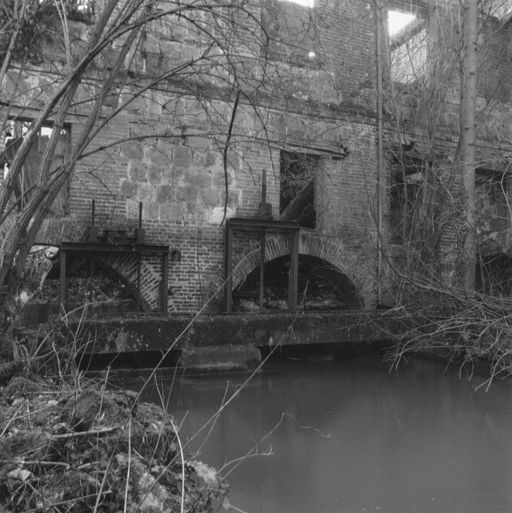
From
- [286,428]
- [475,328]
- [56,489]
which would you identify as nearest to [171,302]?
[286,428]

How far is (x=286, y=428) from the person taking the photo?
588 centimetres

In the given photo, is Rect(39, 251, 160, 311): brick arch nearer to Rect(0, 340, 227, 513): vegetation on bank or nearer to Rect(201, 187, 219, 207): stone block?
Rect(201, 187, 219, 207): stone block

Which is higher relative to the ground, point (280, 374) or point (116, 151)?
point (116, 151)

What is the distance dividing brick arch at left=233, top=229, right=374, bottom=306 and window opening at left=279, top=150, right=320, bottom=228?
1.47 m

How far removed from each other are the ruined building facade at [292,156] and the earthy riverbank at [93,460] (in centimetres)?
665

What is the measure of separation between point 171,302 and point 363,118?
232 inches

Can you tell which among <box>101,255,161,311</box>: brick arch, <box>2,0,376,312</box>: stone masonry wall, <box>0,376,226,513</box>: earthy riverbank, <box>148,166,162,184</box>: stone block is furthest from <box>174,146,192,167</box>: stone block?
<box>0,376,226,513</box>: earthy riverbank

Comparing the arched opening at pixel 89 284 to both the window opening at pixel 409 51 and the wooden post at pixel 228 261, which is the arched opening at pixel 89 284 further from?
the window opening at pixel 409 51

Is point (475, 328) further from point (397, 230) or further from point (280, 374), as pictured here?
point (397, 230)

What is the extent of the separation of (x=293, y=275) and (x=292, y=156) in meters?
3.12

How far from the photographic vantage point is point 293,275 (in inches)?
399

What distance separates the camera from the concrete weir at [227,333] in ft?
24.7

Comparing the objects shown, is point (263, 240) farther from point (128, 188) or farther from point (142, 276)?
point (128, 188)

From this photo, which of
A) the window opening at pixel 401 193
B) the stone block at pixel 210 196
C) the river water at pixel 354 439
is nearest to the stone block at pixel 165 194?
the stone block at pixel 210 196
